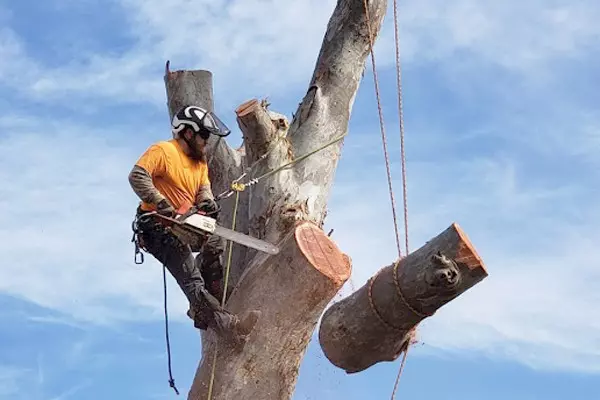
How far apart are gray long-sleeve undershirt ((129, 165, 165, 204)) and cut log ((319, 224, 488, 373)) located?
125 cm

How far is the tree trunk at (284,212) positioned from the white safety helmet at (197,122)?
1.75 ft

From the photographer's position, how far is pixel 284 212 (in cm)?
652

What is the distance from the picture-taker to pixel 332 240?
6070 millimetres

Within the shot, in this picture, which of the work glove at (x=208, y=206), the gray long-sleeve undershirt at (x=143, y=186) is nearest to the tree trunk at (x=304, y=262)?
the work glove at (x=208, y=206)

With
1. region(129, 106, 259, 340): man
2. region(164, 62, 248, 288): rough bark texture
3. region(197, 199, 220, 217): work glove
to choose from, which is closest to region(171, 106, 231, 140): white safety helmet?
region(129, 106, 259, 340): man

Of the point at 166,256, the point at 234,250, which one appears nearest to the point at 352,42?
the point at 234,250

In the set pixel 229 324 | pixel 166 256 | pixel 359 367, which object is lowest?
pixel 359 367

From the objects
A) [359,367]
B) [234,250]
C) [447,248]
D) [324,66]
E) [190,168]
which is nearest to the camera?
[447,248]

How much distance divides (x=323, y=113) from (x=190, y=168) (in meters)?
1.34

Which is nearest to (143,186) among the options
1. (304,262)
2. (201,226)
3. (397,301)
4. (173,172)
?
(173,172)

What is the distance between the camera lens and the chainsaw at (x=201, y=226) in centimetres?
588

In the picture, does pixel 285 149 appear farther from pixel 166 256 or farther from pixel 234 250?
pixel 166 256

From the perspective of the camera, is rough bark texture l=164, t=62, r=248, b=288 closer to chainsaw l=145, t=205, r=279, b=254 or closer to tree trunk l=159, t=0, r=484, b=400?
tree trunk l=159, t=0, r=484, b=400

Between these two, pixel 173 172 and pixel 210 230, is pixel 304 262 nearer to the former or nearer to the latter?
pixel 210 230
